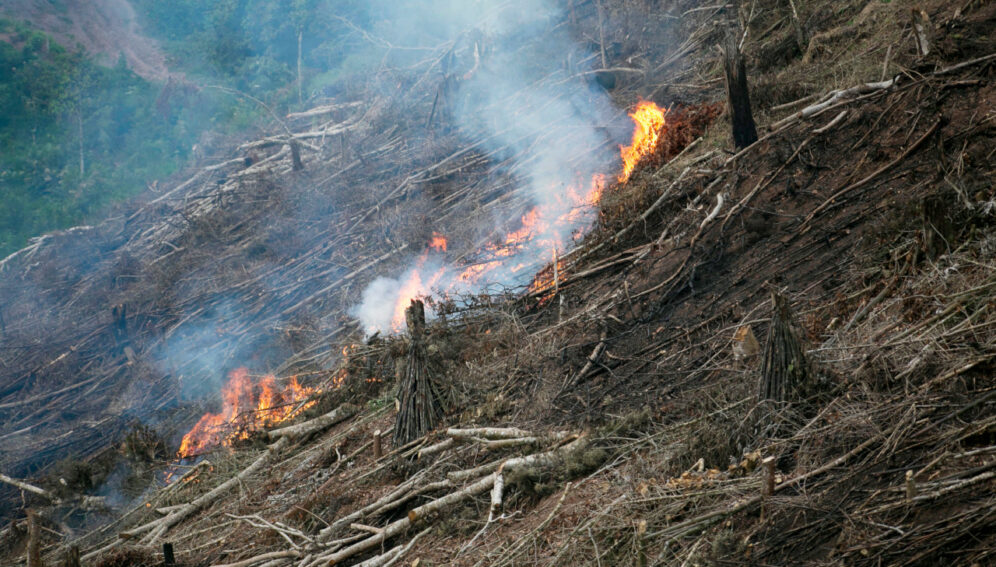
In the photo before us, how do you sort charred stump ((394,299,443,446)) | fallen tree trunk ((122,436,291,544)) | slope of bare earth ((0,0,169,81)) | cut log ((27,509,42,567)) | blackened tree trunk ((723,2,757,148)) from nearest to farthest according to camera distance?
cut log ((27,509,42,567))
charred stump ((394,299,443,446))
fallen tree trunk ((122,436,291,544))
blackened tree trunk ((723,2,757,148))
slope of bare earth ((0,0,169,81))

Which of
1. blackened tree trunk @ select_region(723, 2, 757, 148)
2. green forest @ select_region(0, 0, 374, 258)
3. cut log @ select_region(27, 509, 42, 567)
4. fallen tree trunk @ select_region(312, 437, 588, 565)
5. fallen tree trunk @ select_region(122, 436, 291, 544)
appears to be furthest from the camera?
green forest @ select_region(0, 0, 374, 258)

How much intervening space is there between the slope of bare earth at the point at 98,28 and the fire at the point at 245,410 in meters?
16.2

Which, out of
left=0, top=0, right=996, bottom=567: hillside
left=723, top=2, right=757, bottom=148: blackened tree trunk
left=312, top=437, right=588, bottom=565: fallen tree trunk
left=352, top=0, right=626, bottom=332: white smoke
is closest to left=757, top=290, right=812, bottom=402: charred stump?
left=0, top=0, right=996, bottom=567: hillside

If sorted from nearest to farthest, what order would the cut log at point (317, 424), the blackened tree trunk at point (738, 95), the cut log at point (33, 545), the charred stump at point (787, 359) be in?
the charred stump at point (787, 359) → the cut log at point (33, 545) → the blackened tree trunk at point (738, 95) → the cut log at point (317, 424)

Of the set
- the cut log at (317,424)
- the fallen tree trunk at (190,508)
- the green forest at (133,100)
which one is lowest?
the fallen tree trunk at (190,508)

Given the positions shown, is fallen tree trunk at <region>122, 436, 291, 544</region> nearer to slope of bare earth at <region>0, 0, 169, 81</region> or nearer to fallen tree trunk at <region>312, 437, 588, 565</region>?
fallen tree trunk at <region>312, 437, 588, 565</region>

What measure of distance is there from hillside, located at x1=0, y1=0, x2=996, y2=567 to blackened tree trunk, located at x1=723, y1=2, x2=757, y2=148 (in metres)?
0.23

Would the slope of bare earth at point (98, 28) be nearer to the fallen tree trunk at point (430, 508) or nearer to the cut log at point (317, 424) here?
the cut log at point (317, 424)

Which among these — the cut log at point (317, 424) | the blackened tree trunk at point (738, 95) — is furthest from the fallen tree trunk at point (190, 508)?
the blackened tree trunk at point (738, 95)

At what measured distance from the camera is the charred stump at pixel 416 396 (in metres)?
7.95

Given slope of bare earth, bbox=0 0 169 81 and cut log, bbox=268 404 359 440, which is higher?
slope of bare earth, bbox=0 0 169 81

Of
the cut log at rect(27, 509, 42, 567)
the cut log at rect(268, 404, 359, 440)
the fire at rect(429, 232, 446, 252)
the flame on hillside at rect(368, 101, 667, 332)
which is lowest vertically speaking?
the cut log at rect(27, 509, 42, 567)

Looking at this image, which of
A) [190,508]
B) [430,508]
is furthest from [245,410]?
[430,508]

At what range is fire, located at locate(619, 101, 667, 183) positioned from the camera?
1241 centimetres
